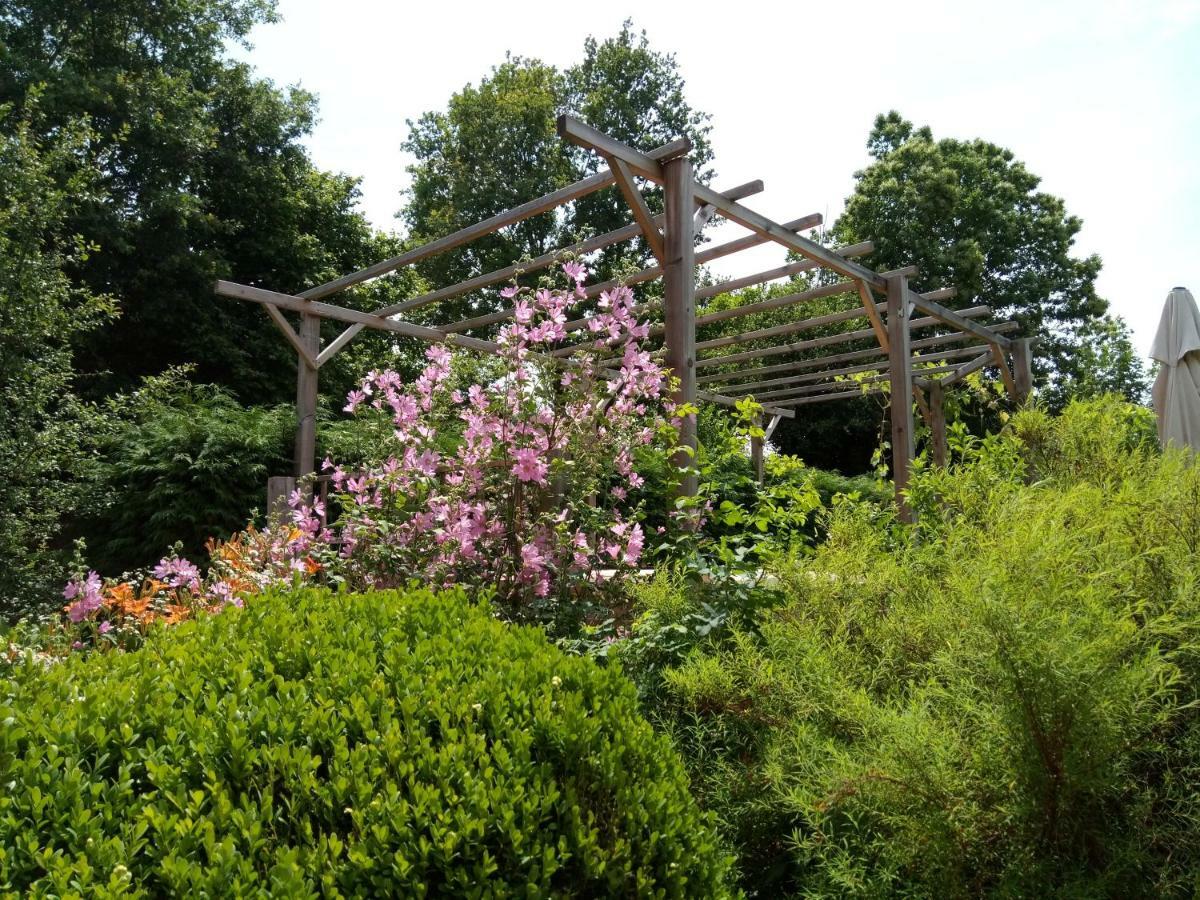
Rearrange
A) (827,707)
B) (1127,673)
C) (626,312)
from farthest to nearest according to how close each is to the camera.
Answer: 1. (626,312)
2. (827,707)
3. (1127,673)

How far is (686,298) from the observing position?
4137 mm

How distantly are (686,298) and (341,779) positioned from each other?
10.6 ft

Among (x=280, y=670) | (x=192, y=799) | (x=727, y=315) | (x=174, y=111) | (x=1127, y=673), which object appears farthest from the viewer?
(x=174, y=111)

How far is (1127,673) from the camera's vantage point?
1453 millimetres

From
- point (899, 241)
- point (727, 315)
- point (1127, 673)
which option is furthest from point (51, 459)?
point (899, 241)

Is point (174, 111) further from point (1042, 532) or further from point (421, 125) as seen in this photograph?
point (1042, 532)

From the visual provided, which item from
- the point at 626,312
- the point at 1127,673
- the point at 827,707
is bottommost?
the point at 827,707

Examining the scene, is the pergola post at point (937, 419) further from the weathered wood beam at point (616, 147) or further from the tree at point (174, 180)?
the tree at point (174, 180)

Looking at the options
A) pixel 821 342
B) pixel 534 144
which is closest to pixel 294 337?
pixel 821 342

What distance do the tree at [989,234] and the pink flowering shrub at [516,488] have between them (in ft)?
54.8

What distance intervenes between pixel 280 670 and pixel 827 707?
1214 millimetres

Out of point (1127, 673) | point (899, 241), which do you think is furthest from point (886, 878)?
point (899, 241)

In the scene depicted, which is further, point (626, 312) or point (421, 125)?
point (421, 125)

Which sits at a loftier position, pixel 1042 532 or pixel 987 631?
pixel 1042 532
